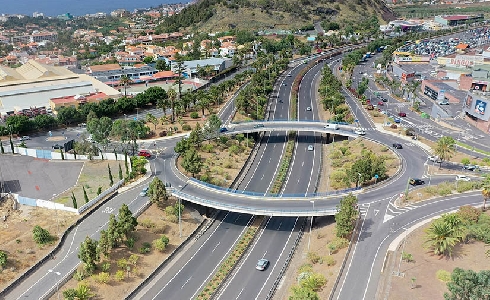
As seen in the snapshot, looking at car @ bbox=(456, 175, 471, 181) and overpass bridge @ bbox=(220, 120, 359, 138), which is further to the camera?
overpass bridge @ bbox=(220, 120, 359, 138)

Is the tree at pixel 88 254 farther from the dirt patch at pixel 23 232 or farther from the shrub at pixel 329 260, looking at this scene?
the shrub at pixel 329 260

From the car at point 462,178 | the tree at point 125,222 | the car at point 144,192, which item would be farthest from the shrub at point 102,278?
the car at point 462,178

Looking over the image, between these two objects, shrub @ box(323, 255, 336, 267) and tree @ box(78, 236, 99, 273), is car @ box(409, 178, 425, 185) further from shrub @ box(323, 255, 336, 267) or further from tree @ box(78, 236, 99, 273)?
tree @ box(78, 236, 99, 273)

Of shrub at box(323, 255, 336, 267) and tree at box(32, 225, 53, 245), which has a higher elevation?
tree at box(32, 225, 53, 245)

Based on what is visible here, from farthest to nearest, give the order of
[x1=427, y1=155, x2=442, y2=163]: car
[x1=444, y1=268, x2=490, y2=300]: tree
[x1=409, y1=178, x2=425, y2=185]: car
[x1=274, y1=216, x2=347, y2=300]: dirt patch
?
1. [x1=427, y1=155, x2=442, y2=163]: car
2. [x1=409, y1=178, x2=425, y2=185]: car
3. [x1=274, y1=216, x2=347, y2=300]: dirt patch
4. [x1=444, y1=268, x2=490, y2=300]: tree

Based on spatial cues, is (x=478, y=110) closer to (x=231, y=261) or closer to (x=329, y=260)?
(x=329, y=260)

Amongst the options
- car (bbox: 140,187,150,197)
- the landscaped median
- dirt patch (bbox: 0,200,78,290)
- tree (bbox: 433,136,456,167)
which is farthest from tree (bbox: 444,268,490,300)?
dirt patch (bbox: 0,200,78,290)

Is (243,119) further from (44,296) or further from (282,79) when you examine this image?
(44,296)
